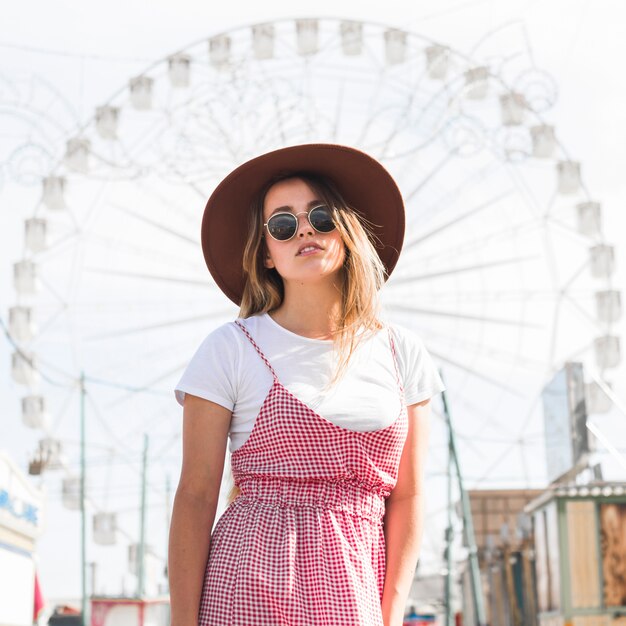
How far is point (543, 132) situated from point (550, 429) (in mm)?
6729

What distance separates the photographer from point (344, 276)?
3584 mm

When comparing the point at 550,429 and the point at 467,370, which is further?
the point at 550,429

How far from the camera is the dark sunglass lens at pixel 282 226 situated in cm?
348

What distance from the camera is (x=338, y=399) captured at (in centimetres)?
325

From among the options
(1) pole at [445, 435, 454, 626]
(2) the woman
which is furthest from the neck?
(1) pole at [445, 435, 454, 626]

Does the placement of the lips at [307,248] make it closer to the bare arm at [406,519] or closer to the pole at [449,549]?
the bare arm at [406,519]

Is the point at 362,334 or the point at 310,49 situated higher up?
the point at 310,49

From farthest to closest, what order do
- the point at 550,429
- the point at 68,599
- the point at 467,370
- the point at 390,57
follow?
the point at 68,599, the point at 550,429, the point at 390,57, the point at 467,370

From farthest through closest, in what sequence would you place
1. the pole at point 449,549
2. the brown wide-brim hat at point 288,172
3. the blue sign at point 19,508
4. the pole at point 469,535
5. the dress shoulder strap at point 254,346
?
the blue sign at point 19,508, the pole at point 449,549, the pole at point 469,535, the brown wide-brim hat at point 288,172, the dress shoulder strap at point 254,346

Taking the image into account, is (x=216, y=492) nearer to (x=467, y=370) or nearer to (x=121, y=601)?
(x=467, y=370)

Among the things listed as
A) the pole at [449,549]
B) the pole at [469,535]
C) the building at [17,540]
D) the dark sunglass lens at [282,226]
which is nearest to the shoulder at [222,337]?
the dark sunglass lens at [282,226]

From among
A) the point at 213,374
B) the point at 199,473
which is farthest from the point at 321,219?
the point at 199,473

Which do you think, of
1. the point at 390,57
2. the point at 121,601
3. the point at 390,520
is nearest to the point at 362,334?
the point at 390,520

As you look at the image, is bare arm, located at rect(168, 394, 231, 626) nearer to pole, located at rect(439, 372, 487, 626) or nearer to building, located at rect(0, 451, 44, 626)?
pole, located at rect(439, 372, 487, 626)
